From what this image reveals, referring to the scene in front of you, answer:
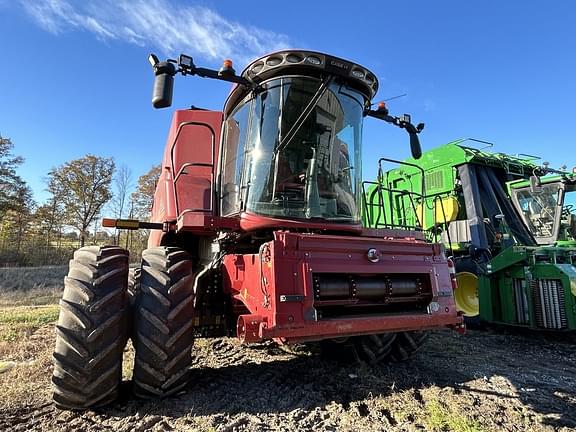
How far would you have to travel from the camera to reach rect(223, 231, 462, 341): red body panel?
311cm

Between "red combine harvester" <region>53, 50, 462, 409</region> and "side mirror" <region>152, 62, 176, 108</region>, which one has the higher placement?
"side mirror" <region>152, 62, 176, 108</region>

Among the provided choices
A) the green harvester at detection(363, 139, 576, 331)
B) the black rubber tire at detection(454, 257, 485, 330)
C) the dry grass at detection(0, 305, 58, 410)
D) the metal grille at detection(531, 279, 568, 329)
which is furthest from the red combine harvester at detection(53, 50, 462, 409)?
the black rubber tire at detection(454, 257, 485, 330)

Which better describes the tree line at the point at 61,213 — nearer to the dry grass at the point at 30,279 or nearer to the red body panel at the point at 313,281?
the dry grass at the point at 30,279

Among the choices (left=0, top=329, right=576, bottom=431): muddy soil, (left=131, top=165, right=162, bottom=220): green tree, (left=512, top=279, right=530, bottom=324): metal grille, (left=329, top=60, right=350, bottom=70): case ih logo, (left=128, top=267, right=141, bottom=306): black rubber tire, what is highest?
(left=131, top=165, right=162, bottom=220): green tree

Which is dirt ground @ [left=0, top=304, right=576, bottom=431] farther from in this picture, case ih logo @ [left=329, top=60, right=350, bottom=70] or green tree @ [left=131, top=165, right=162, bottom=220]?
green tree @ [left=131, top=165, right=162, bottom=220]

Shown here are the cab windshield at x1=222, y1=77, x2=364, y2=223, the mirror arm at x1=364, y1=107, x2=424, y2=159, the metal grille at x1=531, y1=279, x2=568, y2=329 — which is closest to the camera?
the cab windshield at x1=222, y1=77, x2=364, y2=223

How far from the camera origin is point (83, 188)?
31375 millimetres

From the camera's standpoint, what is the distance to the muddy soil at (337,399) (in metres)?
2.99

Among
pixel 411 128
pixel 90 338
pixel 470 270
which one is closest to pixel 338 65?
pixel 411 128

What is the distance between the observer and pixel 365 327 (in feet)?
10.9

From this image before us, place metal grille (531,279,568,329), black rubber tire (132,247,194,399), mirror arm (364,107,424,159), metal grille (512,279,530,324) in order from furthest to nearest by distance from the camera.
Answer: metal grille (512,279,530,324)
metal grille (531,279,568,329)
mirror arm (364,107,424,159)
black rubber tire (132,247,194,399)

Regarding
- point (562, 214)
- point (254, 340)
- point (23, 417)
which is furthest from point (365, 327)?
point (562, 214)

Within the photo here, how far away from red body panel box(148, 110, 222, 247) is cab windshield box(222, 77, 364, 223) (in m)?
0.50

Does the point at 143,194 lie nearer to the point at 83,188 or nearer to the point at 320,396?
the point at 83,188
